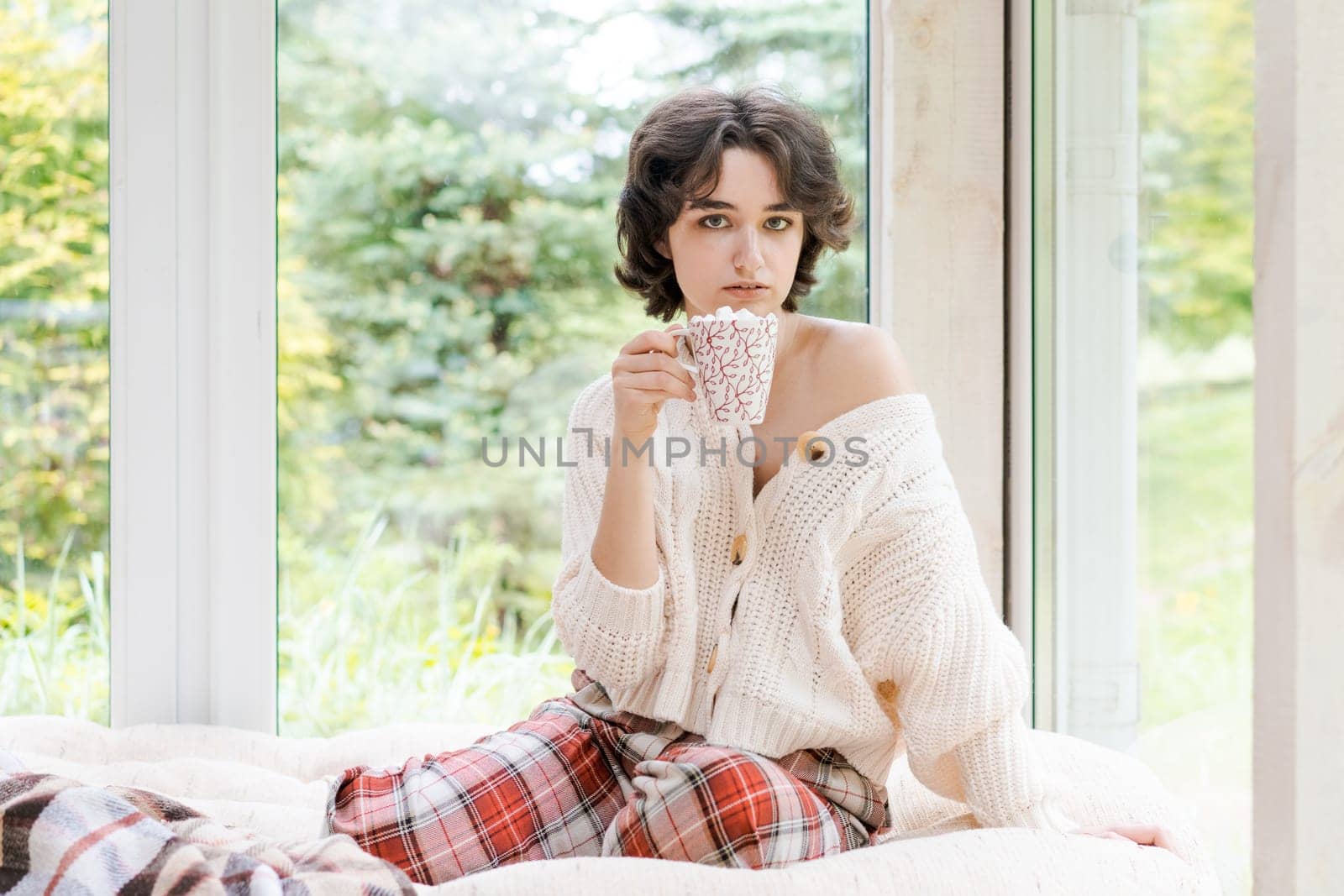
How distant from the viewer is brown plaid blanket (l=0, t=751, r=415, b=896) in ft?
3.27

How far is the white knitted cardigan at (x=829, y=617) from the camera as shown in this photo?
1.32 metres

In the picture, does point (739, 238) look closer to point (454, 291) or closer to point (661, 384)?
point (661, 384)

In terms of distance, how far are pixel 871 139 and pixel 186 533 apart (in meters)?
1.42

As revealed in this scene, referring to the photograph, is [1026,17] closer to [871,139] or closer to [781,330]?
[871,139]

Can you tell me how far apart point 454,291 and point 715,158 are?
2.90ft

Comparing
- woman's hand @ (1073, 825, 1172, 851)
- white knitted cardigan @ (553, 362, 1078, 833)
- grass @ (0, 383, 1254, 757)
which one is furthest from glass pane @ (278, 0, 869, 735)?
woman's hand @ (1073, 825, 1172, 851)

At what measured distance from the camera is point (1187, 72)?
5.07 ft

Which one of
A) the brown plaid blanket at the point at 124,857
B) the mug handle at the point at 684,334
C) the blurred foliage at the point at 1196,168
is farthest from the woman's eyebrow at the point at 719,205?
the brown plaid blanket at the point at 124,857

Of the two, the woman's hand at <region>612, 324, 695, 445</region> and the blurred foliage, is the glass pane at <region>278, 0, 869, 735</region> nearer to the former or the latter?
the blurred foliage

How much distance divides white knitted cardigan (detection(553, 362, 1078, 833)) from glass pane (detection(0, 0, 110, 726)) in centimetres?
111

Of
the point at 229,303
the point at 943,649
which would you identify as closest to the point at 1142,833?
the point at 943,649

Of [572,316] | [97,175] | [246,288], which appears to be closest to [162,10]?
[97,175]

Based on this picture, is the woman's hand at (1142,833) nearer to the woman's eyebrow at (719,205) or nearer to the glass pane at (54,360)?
the woman's eyebrow at (719,205)

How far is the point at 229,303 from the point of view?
78.3 inches
